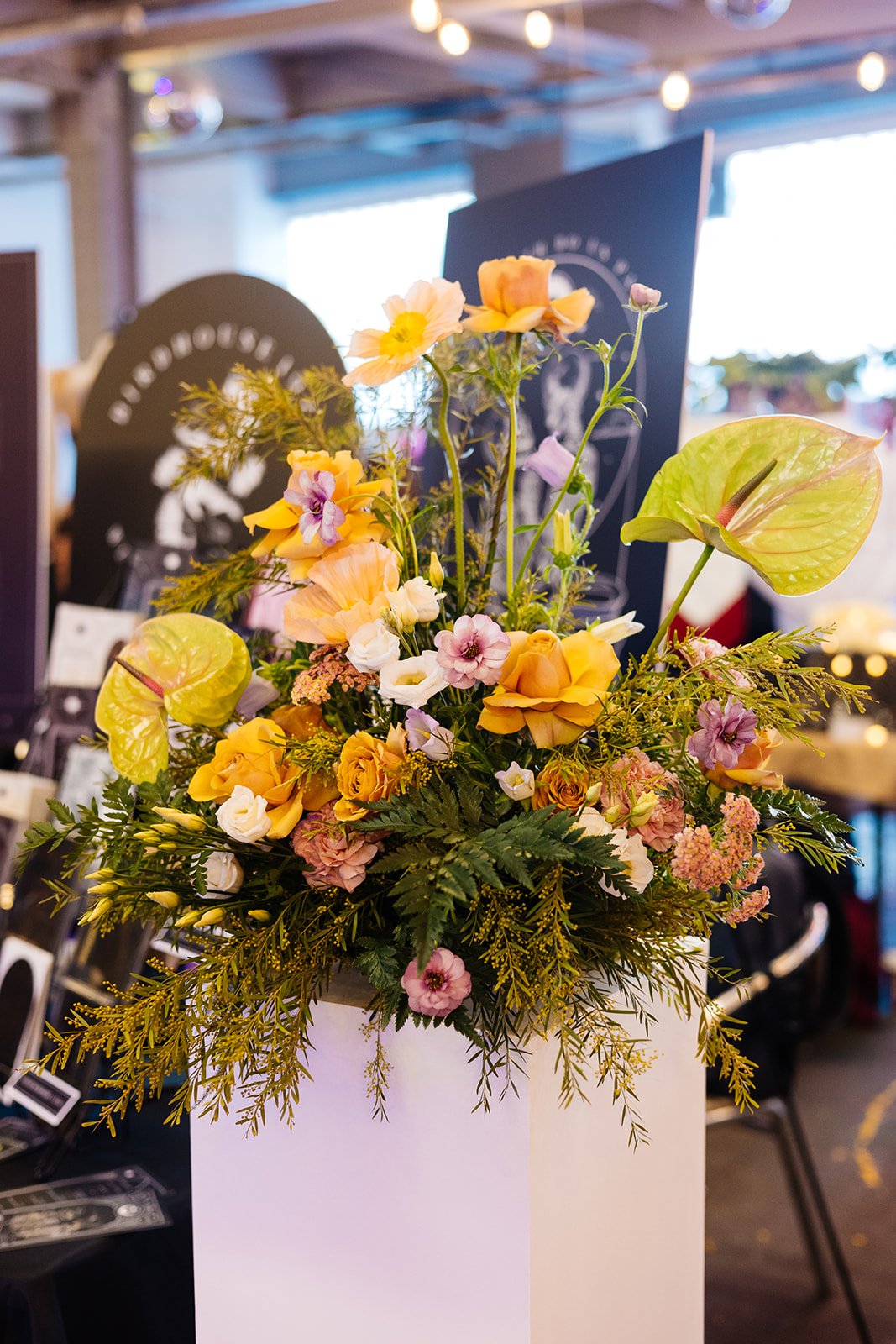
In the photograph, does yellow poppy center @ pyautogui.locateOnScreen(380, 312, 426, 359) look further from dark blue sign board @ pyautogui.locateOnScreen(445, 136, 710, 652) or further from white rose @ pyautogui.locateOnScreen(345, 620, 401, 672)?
dark blue sign board @ pyautogui.locateOnScreen(445, 136, 710, 652)

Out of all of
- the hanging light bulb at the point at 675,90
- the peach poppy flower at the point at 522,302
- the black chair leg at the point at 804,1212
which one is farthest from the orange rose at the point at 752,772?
the hanging light bulb at the point at 675,90

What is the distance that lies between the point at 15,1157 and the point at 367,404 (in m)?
0.83

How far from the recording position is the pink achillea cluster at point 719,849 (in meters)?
0.78

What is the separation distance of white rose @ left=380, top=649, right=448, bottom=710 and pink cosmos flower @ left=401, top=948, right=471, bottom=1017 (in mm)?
156

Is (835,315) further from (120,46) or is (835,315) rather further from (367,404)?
(367,404)

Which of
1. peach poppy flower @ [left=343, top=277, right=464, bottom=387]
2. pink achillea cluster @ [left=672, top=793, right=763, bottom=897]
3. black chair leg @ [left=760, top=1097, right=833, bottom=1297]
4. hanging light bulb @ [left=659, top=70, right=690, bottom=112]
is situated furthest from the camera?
hanging light bulb @ [left=659, top=70, right=690, bottom=112]

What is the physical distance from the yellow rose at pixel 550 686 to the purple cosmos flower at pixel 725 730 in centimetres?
7

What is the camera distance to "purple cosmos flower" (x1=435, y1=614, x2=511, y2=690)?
803 millimetres

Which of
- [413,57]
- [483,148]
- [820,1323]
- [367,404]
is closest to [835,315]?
[483,148]

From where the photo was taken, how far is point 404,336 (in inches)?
35.1

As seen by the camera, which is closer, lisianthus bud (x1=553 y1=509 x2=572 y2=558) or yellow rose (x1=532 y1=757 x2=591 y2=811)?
yellow rose (x1=532 y1=757 x2=591 y2=811)

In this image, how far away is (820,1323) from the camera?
2133mm

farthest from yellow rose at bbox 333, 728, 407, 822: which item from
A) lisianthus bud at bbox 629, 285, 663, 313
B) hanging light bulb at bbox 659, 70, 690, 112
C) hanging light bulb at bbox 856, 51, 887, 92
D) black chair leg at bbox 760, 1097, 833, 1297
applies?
hanging light bulb at bbox 659, 70, 690, 112

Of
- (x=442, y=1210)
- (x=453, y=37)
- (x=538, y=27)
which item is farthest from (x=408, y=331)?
(x=538, y=27)
